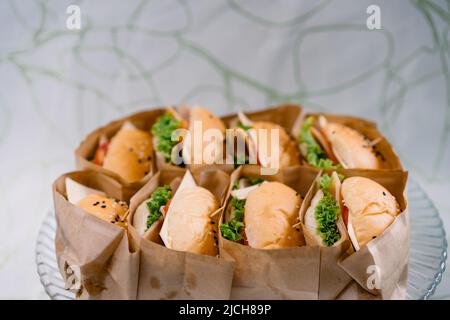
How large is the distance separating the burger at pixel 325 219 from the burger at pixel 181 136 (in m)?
0.57

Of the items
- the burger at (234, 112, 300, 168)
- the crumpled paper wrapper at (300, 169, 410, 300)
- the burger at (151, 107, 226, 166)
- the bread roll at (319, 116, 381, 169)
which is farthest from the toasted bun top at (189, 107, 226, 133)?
the crumpled paper wrapper at (300, 169, 410, 300)

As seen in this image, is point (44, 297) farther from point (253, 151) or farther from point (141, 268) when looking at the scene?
point (253, 151)

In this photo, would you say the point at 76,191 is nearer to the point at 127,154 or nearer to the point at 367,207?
the point at 127,154

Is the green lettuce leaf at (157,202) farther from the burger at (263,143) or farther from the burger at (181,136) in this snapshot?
the burger at (263,143)

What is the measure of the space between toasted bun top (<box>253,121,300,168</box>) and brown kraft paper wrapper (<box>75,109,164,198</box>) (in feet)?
1.94

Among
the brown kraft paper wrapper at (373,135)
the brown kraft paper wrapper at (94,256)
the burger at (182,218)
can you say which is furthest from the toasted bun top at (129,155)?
the brown kraft paper wrapper at (373,135)

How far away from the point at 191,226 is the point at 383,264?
735 millimetres

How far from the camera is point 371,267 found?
2092 millimetres

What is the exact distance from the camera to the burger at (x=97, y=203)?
2415mm

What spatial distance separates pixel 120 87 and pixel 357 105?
1.62m

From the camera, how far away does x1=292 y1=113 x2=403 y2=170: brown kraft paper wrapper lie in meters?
2.81

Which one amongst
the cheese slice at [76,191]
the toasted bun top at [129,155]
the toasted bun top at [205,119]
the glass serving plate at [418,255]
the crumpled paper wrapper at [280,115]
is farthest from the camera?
the crumpled paper wrapper at [280,115]

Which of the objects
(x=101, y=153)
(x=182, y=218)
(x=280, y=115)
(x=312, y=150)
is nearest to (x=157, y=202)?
(x=182, y=218)
